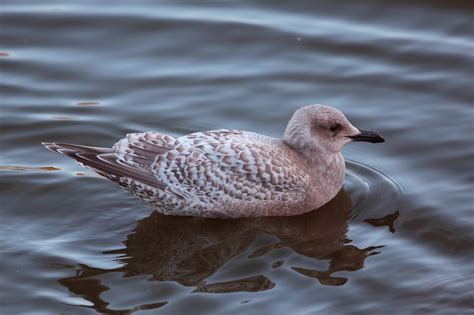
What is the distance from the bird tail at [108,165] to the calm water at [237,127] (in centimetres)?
41

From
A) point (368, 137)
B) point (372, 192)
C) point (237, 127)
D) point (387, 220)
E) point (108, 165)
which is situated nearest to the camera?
point (108, 165)

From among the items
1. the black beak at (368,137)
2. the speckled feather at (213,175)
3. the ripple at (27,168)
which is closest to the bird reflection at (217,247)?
the speckled feather at (213,175)

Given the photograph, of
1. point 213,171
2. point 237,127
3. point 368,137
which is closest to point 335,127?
point 368,137

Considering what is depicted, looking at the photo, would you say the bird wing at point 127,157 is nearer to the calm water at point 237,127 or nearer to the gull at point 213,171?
the gull at point 213,171

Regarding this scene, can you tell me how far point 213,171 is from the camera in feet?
25.4

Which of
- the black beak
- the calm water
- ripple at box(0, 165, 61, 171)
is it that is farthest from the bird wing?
the black beak

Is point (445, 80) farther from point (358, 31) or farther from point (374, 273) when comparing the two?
point (374, 273)

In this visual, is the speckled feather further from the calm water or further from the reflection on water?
the reflection on water

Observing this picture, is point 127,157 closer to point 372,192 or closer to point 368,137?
point 368,137

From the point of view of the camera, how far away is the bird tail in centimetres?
766

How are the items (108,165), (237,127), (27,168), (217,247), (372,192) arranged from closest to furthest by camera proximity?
(217,247)
(108,165)
(372,192)
(27,168)
(237,127)

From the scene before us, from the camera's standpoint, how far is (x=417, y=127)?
9180 mm

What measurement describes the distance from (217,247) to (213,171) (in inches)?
24.4

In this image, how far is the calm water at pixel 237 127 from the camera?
6.92m
